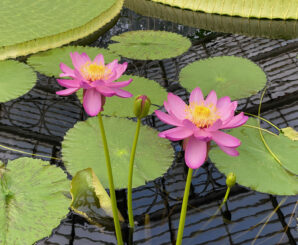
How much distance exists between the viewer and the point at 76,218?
1199 mm

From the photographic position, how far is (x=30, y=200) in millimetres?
1186

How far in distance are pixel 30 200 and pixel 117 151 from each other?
0.35 metres

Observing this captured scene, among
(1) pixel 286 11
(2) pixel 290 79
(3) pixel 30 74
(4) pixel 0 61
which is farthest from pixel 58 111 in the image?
(1) pixel 286 11

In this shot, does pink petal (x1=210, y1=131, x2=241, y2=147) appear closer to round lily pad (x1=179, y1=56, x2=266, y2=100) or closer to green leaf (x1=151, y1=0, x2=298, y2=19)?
round lily pad (x1=179, y1=56, x2=266, y2=100)

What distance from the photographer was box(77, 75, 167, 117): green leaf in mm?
1606

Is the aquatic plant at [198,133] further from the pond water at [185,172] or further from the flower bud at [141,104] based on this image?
the pond water at [185,172]

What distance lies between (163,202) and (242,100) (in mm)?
735

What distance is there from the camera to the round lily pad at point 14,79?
1.70 m

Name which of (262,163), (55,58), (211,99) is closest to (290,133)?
(262,163)

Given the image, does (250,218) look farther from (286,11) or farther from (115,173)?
(286,11)

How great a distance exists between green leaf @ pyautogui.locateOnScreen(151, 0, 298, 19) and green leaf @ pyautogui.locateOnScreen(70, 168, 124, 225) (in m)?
1.81

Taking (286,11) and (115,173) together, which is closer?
(115,173)

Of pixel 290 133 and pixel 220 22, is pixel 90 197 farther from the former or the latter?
pixel 220 22

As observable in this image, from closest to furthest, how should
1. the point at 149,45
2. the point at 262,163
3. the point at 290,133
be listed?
the point at 262,163
the point at 290,133
the point at 149,45
